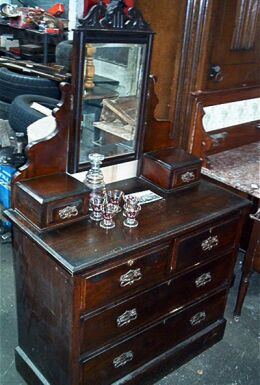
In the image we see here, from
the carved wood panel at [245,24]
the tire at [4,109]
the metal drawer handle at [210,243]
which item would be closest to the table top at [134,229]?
the metal drawer handle at [210,243]

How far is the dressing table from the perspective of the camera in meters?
1.41

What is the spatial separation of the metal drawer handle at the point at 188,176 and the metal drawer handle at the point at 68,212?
537mm

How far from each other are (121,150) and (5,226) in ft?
4.62

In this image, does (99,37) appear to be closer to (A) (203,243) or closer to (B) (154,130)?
(B) (154,130)

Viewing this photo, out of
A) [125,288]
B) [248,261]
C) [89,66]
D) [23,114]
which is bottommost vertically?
[248,261]

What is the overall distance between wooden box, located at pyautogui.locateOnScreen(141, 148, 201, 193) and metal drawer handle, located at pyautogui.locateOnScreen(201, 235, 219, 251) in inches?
9.9

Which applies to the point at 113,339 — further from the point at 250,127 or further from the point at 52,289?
the point at 250,127

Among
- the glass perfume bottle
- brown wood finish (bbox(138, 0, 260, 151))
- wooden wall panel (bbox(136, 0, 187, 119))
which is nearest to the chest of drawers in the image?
the glass perfume bottle

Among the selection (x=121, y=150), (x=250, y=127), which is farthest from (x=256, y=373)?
Answer: (x=250, y=127)

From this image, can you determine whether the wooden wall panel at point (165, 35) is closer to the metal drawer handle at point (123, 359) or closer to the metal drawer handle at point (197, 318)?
the metal drawer handle at point (197, 318)

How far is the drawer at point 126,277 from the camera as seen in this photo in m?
1.38

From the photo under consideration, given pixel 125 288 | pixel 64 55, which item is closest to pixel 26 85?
pixel 64 55

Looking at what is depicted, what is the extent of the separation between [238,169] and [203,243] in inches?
27.2

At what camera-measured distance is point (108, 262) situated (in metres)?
1.37
